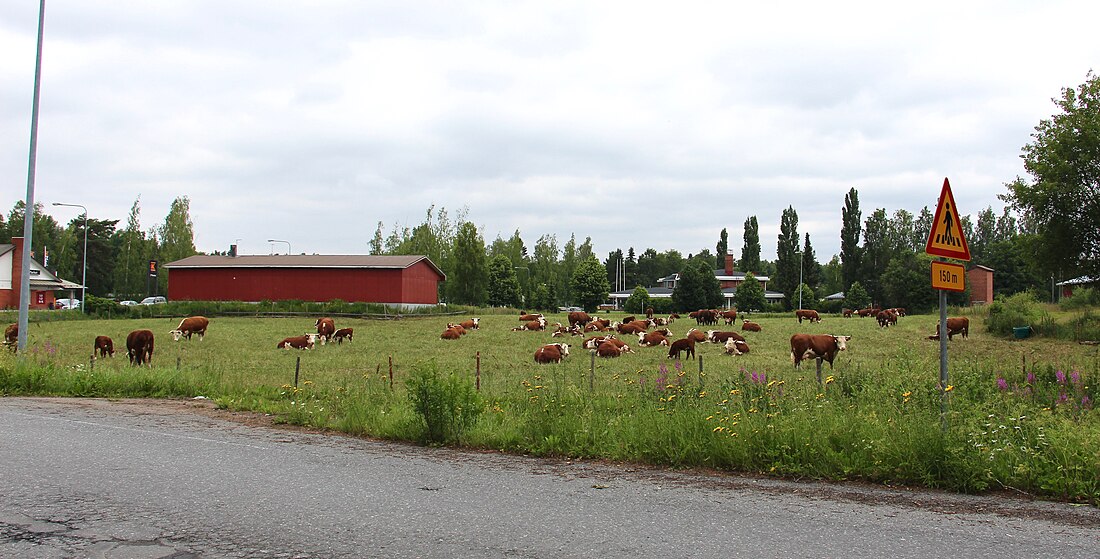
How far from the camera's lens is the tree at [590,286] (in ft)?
280

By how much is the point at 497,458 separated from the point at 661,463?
1.75 meters

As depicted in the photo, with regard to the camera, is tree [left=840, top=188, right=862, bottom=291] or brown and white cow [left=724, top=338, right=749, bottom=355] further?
tree [left=840, top=188, right=862, bottom=291]

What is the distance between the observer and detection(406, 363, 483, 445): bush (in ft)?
31.8

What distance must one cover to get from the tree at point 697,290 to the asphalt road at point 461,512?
247 ft

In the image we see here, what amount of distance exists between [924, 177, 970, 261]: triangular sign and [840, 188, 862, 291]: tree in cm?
9370

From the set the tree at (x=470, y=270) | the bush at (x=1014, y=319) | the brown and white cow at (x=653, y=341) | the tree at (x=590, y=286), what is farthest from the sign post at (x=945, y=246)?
the tree at (x=590, y=286)

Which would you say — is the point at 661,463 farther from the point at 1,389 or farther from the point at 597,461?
the point at 1,389

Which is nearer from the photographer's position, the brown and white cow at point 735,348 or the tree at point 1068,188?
the brown and white cow at point 735,348

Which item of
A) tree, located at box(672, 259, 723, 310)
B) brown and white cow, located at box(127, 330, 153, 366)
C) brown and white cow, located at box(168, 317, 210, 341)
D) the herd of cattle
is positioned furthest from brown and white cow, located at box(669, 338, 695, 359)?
tree, located at box(672, 259, 723, 310)

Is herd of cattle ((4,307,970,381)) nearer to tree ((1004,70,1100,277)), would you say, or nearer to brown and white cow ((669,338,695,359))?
brown and white cow ((669,338,695,359))

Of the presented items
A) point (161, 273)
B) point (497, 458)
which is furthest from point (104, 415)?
point (161, 273)

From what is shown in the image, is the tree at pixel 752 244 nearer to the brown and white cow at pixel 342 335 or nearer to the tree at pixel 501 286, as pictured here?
the tree at pixel 501 286

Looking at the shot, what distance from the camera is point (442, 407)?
32.0 feet

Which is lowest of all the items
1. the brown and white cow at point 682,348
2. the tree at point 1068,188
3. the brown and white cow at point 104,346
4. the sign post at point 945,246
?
the brown and white cow at point 104,346
